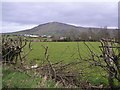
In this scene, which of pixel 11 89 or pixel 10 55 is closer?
pixel 11 89

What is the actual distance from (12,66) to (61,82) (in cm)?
275

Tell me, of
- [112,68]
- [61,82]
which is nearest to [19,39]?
[61,82]

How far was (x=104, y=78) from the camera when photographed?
9.61m

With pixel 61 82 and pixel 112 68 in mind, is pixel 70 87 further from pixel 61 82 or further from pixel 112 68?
pixel 112 68

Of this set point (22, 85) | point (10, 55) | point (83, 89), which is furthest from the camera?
point (10, 55)

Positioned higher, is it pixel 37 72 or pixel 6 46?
pixel 6 46

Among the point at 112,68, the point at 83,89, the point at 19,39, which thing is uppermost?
the point at 19,39

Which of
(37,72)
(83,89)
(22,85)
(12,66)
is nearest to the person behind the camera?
(22,85)

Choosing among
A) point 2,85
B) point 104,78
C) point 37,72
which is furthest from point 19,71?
point 104,78

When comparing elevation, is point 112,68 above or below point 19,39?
below

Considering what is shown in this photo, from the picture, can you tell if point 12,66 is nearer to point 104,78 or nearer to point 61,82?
point 61,82

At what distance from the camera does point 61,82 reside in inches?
333

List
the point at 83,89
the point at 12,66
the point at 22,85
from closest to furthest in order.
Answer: the point at 22,85
the point at 83,89
the point at 12,66

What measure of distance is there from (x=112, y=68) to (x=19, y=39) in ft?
18.9
